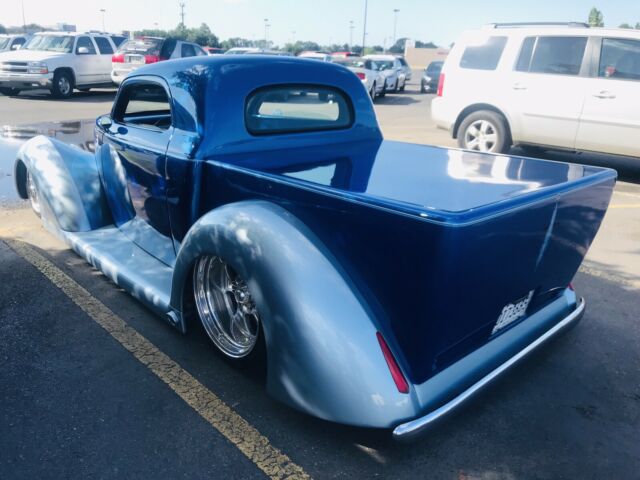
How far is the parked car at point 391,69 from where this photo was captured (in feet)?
69.5

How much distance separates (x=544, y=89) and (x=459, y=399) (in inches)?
256

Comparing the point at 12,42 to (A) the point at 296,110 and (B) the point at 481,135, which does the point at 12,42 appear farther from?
(A) the point at 296,110

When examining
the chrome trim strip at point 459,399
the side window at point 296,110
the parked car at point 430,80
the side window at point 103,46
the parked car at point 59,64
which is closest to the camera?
the chrome trim strip at point 459,399

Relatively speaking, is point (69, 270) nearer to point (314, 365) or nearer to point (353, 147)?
point (353, 147)

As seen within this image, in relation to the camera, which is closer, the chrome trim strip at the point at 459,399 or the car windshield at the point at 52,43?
the chrome trim strip at the point at 459,399

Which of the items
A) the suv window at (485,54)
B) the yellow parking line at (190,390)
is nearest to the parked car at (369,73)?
the suv window at (485,54)

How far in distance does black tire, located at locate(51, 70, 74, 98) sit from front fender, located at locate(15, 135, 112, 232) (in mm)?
13159

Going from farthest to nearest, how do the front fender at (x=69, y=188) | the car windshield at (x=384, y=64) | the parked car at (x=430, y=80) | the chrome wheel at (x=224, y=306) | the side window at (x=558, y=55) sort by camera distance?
the parked car at (x=430, y=80) → the car windshield at (x=384, y=64) → the side window at (x=558, y=55) → the front fender at (x=69, y=188) → the chrome wheel at (x=224, y=306)

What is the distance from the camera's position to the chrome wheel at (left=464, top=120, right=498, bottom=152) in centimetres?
809

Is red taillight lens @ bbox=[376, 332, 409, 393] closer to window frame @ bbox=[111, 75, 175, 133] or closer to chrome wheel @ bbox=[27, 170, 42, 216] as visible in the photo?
window frame @ bbox=[111, 75, 175, 133]

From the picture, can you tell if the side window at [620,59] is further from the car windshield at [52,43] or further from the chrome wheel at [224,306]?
the car windshield at [52,43]

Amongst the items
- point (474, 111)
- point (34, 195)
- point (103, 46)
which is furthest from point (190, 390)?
point (103, 46)

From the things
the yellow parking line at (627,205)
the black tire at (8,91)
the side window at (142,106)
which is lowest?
the yellow parking line at (627,205)

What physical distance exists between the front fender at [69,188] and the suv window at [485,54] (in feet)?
19.7
